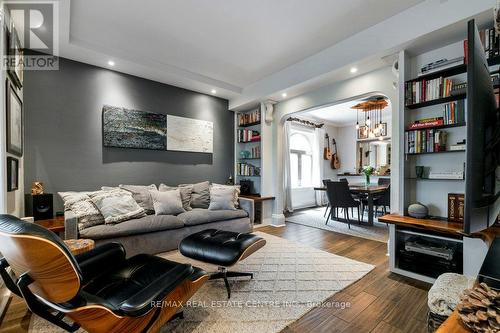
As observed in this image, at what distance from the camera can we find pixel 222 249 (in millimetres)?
1985

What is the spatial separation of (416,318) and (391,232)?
0.91 m

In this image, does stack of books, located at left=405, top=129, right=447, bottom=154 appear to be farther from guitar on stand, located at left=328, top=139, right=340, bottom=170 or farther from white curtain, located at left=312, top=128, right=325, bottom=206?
guitar on stand, located at left=328, top=139, right=340, bottom=170

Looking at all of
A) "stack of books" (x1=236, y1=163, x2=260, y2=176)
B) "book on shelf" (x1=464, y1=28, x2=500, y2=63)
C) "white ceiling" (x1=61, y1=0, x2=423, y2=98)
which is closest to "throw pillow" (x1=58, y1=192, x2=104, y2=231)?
"white ceiling" (x1=61, y1=0, x2=423, y2=98)

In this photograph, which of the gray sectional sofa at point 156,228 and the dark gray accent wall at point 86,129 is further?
the dark gray accent wall at point 86,129

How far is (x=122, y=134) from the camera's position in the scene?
353 centimetres

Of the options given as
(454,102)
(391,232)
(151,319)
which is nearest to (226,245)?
(151,319)

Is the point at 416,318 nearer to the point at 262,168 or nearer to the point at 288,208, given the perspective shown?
the point at 262,168

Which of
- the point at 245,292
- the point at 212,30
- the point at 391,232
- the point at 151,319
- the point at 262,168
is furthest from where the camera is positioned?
the point at 262,168

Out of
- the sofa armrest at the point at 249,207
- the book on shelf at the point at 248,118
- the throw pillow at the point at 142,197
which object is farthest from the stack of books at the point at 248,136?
the throw pillow at the point at 142,197

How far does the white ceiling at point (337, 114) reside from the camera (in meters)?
5.79

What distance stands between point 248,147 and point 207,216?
2184mm

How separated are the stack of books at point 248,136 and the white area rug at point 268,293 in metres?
2.42

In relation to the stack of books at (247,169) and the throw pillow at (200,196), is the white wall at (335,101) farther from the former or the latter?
the throw pillow at (200,196)

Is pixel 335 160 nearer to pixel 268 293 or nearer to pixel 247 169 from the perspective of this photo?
pixel 247 169
